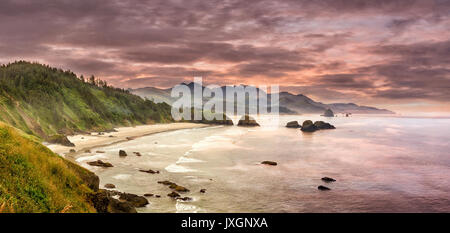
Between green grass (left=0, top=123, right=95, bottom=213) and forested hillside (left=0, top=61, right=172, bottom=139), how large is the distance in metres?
46.0

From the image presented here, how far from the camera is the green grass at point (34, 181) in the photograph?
9781mm

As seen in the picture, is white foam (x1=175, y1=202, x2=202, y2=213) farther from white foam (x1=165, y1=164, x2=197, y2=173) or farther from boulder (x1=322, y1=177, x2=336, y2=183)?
boulder (x1=322, y1=177, x2=336, y2=183)

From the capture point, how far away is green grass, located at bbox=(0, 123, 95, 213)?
9781 mm

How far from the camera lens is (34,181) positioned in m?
11.1

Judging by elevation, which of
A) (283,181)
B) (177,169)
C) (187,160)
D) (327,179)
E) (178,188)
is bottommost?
(327,179)

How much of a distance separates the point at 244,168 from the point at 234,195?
14100 mm

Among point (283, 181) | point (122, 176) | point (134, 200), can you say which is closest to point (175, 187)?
point (134, 200)

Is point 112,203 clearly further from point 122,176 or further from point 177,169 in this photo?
point 177,169

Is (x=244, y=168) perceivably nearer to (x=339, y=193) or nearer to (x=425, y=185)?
(x=339, y=193)

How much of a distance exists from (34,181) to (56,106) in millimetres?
86550

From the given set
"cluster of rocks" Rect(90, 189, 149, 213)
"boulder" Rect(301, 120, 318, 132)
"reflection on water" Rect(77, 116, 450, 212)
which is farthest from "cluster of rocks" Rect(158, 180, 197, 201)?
"boulder" Rect(301, 120, 318, 132)
